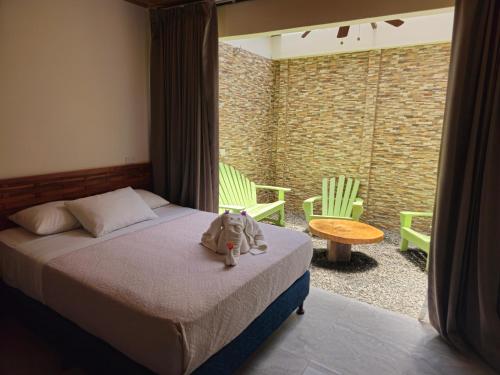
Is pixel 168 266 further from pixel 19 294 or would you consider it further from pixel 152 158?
pixel 152 158

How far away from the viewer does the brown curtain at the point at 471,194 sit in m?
1.96

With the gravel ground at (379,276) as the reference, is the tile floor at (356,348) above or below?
below

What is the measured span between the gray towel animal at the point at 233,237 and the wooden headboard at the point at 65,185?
132 centimetres

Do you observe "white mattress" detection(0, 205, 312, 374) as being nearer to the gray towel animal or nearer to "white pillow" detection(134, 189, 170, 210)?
the gray towel animal

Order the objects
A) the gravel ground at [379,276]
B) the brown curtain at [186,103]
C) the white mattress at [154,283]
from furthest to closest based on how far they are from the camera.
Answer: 1. the brown curtain at [186,103]
2. the gravel ground at [379,276]
3. the white mattress at [154,283]

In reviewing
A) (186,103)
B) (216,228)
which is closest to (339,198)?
(186,103)

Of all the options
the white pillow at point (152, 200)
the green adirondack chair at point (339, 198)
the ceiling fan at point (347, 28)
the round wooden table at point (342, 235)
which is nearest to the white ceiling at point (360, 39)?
the ceiling fan at point (347, 28)

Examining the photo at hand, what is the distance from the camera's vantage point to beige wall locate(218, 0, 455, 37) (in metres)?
2.39

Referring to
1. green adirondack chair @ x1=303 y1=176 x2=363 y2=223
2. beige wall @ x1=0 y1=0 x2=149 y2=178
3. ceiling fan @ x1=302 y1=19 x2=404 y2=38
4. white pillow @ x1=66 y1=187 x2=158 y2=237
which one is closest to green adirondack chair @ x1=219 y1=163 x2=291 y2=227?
green adirondack chair @ x1=303 y1=176 x2=363 y2=223

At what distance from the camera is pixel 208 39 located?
303 cm

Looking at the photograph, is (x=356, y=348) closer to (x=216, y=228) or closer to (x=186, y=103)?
(x=216, y=228)

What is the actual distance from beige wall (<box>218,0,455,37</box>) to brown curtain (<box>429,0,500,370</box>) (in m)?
A: 0.41

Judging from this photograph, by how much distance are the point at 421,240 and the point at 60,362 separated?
305 centimetres

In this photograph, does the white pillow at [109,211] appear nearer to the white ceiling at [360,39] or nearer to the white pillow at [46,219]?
the white pillow at [46,219]
